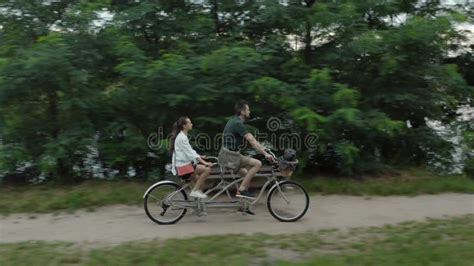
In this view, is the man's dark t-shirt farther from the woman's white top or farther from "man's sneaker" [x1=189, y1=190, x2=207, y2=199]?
"man's sneaker" [x1=189, y1=190, x2=207, y2=199]

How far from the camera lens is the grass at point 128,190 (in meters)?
9.30

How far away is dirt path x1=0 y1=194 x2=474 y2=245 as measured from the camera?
7.81 metres

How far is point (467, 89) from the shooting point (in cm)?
1149

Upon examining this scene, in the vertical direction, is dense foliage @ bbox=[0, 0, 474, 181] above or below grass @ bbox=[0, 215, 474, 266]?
above

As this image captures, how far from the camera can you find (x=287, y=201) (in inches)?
335

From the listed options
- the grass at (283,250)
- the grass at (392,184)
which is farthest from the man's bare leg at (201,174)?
the grass at (392,184)

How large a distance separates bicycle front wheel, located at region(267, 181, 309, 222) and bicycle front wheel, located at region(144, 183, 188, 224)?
53.6 inches

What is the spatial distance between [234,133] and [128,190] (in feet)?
8.64

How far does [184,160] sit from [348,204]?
9.80 feet

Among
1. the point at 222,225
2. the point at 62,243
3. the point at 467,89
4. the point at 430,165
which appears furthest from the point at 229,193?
the point at 467,89

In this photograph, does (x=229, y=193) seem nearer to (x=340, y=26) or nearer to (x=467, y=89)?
(x=340, y=26)

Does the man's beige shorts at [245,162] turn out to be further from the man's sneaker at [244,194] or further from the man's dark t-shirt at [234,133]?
the man's sneaker at [244,194]

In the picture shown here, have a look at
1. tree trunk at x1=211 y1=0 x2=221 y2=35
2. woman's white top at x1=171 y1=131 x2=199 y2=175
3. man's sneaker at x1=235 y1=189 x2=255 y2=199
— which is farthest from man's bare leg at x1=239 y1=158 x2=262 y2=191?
tree trunk at x1=211 y1=0 x2=221 y2=35

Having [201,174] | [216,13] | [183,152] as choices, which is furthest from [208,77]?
[201,174]
